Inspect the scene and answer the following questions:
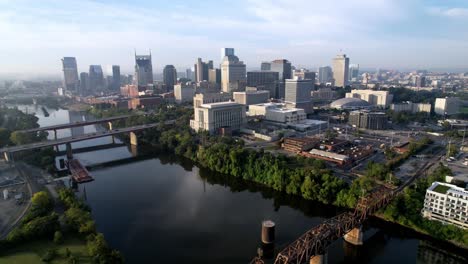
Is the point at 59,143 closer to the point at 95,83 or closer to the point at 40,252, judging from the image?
the point at 40,252

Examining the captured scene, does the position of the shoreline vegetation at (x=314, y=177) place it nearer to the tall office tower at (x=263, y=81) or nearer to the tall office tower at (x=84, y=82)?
the tall office tower at (x=263, y=81)

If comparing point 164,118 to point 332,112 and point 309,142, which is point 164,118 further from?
point 332,112

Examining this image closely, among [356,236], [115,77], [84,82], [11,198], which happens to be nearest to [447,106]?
[356,236]

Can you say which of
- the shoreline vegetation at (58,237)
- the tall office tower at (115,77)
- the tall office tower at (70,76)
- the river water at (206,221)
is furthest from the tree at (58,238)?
the tall office tower at (115,77)

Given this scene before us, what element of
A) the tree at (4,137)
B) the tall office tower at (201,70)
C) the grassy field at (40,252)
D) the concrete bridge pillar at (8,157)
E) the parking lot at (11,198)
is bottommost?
the grassy field at (40,252)

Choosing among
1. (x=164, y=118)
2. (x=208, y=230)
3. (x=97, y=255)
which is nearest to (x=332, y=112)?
(x=164, y=118)

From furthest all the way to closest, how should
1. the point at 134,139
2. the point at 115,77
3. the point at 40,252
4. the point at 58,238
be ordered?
the point at 115,77
the point at 134,139
the point at 58,238
the point at 40,252
